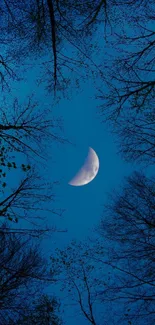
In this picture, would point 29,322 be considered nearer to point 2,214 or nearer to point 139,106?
point 2,214

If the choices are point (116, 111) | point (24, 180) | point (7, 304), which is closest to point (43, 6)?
point (116, 111)

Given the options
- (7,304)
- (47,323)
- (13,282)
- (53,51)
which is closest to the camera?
(53,51)

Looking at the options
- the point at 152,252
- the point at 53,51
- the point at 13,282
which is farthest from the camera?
the point at 13,282

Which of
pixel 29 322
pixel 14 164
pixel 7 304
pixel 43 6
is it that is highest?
pixel 43 6

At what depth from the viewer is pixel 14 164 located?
17.8 feet

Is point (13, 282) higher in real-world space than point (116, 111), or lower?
lower

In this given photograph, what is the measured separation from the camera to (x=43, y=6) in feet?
17.2

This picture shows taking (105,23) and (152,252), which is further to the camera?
(152,252)

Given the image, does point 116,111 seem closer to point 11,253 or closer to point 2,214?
point 2,214

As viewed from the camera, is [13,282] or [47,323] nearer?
[13,282]

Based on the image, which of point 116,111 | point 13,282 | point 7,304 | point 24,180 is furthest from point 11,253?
point 116,111

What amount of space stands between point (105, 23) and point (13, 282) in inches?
380

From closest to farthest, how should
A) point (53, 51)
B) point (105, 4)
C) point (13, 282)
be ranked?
1. point (105, 4)
2. point (53, 51)
3. point (13, 282)

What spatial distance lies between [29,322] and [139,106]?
779cm
